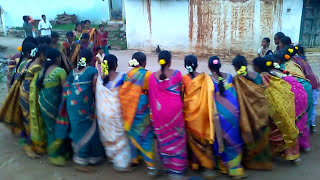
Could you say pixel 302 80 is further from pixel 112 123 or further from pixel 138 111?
pixel 112 123

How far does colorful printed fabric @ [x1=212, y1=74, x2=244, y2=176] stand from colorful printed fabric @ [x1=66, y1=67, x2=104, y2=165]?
1666 mm

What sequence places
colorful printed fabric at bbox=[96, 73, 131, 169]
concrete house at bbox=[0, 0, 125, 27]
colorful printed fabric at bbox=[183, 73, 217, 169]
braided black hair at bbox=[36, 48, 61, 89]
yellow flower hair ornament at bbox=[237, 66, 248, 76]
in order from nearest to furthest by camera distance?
colorful printed fabric at bbox=[183, 73, 217, 169] → yellow flower hair ornament at bbox=[237, 66, 248, 76] → colorful printed fabric at bbox=[96, 73, 131, 169] → braided black hair at bbox=[36, 48, 61, 89] → concrete house at bbox=[0, 0, 125, 27]

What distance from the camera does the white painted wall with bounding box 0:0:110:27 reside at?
1611cm

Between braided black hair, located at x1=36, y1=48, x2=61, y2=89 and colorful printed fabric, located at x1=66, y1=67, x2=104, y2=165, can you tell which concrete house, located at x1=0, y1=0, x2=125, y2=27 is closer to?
braided black hair, located at x1=36, y1=48, x2=61, y2=89

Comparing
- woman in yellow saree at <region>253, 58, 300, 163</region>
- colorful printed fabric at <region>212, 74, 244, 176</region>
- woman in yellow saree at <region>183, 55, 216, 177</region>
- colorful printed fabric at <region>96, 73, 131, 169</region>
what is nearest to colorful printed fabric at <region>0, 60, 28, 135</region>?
colorful printed fabric at <region>96, 73, 131, 169</region>

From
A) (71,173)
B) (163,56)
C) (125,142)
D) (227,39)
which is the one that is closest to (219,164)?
(125,142)

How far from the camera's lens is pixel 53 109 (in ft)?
13.6

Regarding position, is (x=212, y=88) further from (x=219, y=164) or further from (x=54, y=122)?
(x=54, y=122)

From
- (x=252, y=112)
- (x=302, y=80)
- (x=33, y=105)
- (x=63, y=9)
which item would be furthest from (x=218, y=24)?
(x=63, y=9)

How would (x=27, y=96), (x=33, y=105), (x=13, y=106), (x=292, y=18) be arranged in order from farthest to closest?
(x=292, y=18) < (x=13, y=106) < (x=27, y=96) < (x=33, y=105)

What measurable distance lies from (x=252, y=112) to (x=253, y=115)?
0.04 metres

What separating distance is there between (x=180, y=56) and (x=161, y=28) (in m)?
1.38

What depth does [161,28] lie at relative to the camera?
11.6 m

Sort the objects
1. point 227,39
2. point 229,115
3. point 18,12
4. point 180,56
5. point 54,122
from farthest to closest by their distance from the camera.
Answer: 1. point 18,12
2. point 180,56
3. point 227,39
4. point 54,122
5. point 229,115
